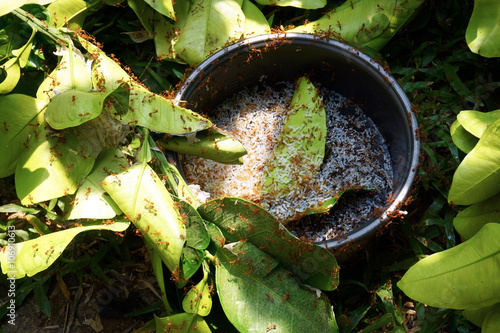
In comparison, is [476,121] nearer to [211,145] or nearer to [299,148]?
[299,148]

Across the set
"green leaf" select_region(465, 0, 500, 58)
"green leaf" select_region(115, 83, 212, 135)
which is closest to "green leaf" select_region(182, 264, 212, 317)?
"green leaf" select_region(115, 83, 212, 135)

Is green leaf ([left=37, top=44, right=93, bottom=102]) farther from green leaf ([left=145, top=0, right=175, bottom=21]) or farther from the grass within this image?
the grass

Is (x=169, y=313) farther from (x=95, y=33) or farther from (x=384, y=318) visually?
(x=95, y=33)

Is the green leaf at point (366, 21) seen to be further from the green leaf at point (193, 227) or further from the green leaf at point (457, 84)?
the green leaf at point (193, 227)

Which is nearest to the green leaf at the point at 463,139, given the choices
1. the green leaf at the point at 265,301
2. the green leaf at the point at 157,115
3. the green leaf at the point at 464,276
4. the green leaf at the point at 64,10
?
the green leaf at the point at 464,276

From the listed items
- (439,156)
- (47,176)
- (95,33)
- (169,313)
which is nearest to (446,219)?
(439,156)

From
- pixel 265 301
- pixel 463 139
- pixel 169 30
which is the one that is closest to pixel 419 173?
pixel 463 139
